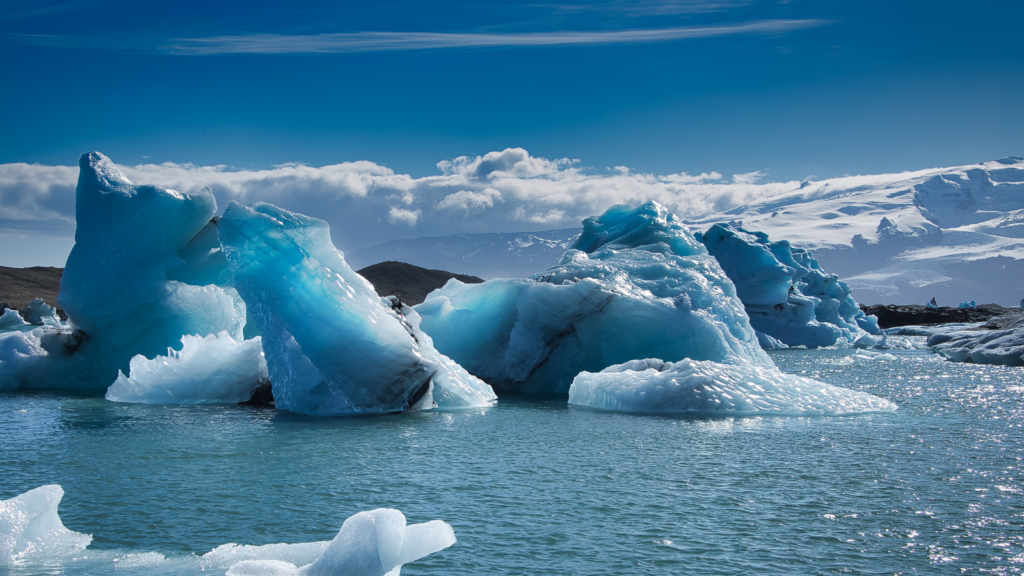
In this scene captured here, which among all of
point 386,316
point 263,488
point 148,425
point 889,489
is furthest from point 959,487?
point 148,425

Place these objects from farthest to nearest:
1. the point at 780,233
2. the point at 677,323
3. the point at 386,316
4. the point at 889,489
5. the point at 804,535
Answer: the point at 780,233, the point at 677,323, the point at 386,316, the point at 889,489, the point at 804,535

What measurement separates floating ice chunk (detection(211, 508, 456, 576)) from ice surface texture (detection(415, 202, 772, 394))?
8934 millimetres

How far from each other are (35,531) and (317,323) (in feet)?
17.7

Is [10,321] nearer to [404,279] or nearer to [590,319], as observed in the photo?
[590,319]

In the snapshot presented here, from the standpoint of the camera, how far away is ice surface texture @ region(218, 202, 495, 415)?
9391 mm

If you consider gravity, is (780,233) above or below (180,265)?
above

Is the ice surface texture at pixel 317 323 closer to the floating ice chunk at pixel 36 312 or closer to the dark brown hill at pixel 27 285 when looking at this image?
the floating ice chunk at pixel 36 312

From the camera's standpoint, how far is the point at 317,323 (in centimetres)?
944

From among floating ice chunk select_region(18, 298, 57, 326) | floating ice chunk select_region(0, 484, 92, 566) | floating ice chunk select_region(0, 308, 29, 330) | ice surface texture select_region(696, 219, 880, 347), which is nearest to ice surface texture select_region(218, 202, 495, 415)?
floating ice chunk select_region(0, 484, 92, 566)

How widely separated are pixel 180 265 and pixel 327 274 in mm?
4524

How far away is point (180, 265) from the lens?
42.3ft

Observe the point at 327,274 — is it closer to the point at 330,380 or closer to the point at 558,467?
the point at 330,380

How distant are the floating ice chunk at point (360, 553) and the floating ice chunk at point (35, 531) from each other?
972mm

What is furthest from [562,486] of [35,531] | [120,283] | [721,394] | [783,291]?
[783,291]
